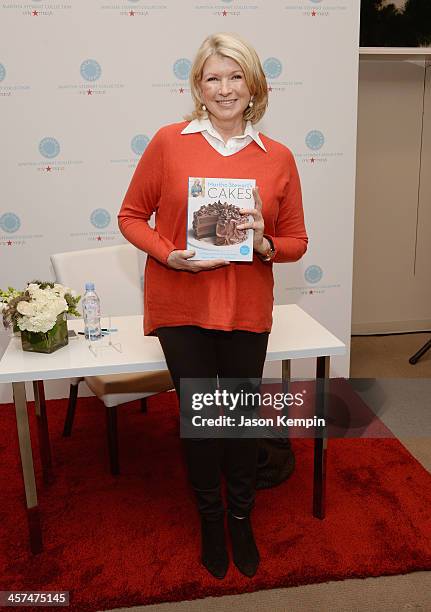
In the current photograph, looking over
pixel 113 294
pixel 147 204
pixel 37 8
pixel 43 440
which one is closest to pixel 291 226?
pixel 147 204

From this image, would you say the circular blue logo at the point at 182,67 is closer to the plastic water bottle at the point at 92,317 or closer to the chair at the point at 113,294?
the chair at the point at 113,294

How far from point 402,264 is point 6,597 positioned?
12.5 ft

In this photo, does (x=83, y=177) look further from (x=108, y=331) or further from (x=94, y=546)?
(x=94, y=546)

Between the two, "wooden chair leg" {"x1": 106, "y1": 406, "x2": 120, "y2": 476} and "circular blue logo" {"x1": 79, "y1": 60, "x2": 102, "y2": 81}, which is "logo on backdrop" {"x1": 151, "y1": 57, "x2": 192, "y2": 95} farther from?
"wooden chair leg" {"x1": 106, "y1": 406, "x2": 120, "y2": 476}

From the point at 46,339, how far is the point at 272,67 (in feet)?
6.85

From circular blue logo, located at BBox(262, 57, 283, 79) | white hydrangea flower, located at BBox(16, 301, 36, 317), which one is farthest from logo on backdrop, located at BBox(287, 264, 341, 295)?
white hydrangea flower, located at BBox(16, 301, 36, 317)

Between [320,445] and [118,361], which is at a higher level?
[118,361]

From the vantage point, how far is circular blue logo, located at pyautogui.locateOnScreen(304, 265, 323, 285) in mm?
3744

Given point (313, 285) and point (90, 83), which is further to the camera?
point (313, 285)

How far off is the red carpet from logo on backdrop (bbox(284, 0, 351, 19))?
2.31 metres

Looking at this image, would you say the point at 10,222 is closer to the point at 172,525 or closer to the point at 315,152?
the point at 315,152

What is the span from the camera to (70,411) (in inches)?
125

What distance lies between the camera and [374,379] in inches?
159

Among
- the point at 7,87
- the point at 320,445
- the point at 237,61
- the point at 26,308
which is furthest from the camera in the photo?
the point at 7,87
